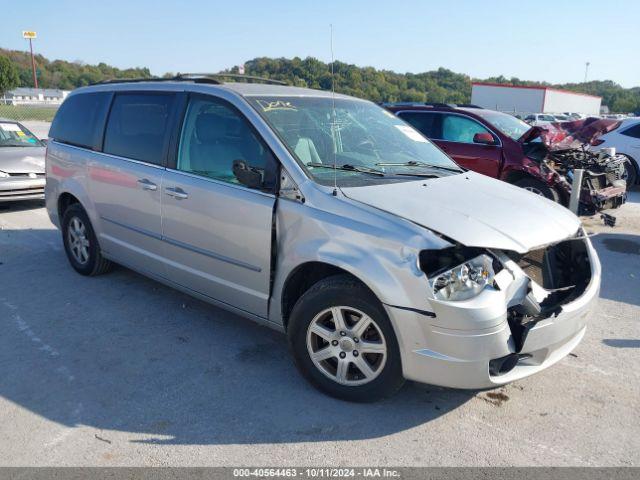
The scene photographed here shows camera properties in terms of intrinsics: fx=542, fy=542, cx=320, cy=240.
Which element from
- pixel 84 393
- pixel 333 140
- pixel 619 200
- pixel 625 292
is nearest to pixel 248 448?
pixel 84 393

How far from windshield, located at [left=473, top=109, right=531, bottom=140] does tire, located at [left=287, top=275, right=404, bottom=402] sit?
668cm

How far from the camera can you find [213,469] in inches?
108

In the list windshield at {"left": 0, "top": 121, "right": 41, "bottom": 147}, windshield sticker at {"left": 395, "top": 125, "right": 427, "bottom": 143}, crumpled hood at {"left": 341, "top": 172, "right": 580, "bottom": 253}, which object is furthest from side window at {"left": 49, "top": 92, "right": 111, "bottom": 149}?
windshield at {"left": 0, "top": 121, "right": 41, "bottom": 147}

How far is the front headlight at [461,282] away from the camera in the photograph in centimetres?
287

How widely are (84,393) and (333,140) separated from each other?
2389mm

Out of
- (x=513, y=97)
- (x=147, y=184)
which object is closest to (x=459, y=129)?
(x=147, y=184)

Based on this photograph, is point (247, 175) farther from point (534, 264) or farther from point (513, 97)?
point (513, 97)

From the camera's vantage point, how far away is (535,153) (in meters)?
8.55

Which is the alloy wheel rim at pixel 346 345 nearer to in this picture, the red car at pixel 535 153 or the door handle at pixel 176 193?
the door handle at pixel 176 193

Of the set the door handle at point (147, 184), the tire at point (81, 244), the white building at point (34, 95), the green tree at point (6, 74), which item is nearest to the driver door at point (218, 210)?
the door handle at point (147, 184)

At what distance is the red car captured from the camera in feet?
27.3

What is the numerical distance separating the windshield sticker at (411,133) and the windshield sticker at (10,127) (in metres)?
8.08

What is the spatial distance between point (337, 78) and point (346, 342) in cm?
220

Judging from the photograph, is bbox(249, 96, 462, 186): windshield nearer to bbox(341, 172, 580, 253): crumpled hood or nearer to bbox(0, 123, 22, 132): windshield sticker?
bbox(341, 172, 580, 253): crumpled hood
